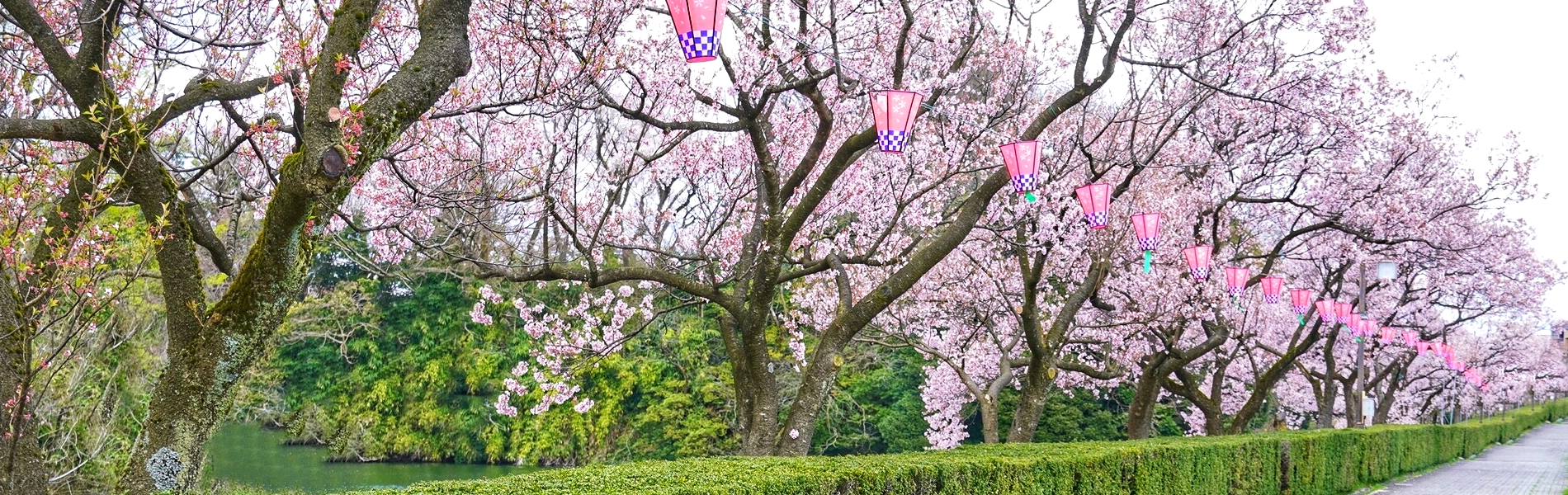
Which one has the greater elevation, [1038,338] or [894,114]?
[894,114]

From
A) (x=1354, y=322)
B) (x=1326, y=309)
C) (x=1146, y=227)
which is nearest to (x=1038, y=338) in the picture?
(x=1146, y=227)

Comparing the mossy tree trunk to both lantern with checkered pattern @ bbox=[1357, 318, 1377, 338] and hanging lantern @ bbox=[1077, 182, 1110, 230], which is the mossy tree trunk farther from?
lantern with checkered pattern @ bbox=[1357, 318, 1377, 338]

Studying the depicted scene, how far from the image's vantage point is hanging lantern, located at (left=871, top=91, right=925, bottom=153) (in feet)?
19.0

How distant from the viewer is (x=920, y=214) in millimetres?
10727

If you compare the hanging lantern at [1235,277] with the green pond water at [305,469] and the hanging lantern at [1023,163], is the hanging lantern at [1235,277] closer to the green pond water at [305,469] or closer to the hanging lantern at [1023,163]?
the hanging lantern at [1023,163]

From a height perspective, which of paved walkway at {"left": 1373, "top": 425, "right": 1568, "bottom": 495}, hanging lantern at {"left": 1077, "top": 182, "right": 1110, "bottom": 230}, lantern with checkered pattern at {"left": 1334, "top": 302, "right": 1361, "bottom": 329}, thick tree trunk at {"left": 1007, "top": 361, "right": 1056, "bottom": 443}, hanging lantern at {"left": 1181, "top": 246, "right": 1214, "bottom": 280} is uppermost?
hanging lantern at {"left": 1077, "top": 182, "right": 1110, "bottom": 230}

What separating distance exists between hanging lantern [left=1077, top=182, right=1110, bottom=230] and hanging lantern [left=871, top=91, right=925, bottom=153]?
2452mm

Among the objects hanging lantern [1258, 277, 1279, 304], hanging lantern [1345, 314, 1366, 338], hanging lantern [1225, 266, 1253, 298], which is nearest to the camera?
hanging lantern [1225, 266, 1253, 298]

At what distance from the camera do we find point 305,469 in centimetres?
2138

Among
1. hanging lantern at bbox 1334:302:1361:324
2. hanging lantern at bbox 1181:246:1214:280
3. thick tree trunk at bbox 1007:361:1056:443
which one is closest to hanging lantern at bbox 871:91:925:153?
thick tree trunk at bbox 1007:361:1056:443

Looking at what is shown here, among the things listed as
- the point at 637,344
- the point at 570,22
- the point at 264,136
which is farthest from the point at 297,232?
the point at 637,344

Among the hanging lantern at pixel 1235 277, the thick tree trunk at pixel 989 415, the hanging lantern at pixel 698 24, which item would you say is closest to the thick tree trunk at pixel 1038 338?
the thick tree trunk at pixel 989 415

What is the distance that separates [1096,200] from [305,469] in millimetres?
18995

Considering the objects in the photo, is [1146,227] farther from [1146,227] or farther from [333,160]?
[333,160]
